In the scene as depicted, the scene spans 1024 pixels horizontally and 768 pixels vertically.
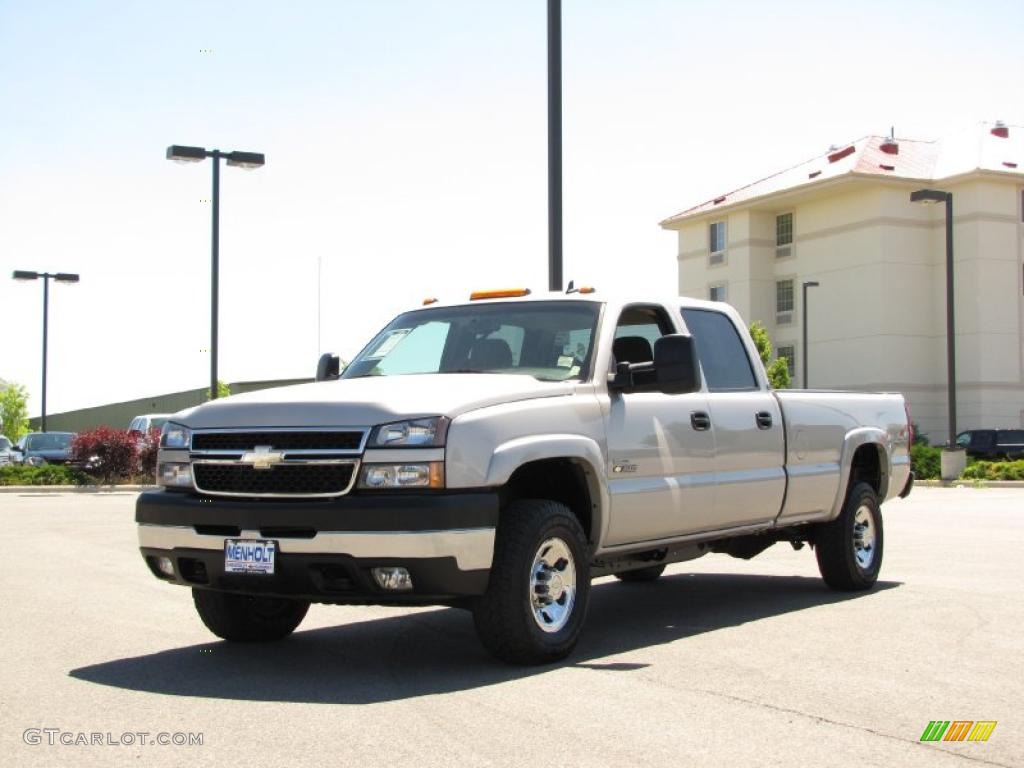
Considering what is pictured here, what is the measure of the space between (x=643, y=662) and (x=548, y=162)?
8.28 meters

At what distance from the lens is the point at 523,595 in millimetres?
7059

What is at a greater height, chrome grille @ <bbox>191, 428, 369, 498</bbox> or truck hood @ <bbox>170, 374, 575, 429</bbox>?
truck hood @ <bbox>170, 374, 575, 429</bbox>

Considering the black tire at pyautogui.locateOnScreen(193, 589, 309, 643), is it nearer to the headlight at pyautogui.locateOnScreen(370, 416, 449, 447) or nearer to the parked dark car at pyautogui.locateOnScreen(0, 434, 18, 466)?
the headlight at pyautogui.locateOnScreen(370, 416, 449, 447)

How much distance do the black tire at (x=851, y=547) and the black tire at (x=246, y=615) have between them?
4.27 meters

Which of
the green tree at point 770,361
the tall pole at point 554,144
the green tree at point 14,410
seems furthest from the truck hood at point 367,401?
the green tree at point 14,410

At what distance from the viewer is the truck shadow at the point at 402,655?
6.78 metres

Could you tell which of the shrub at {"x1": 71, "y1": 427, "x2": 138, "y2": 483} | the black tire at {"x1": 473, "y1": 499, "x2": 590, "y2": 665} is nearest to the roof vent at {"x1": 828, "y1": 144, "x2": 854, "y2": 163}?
the shrub at {"x1": 71, "y1": 427, "x2": 138, "y2": 483}

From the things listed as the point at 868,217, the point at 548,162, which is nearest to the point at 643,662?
the point at 548,162

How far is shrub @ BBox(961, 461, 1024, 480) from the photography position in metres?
33.2

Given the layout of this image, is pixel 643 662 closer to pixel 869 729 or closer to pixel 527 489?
pixel 527 489

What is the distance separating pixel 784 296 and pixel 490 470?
5795 cm

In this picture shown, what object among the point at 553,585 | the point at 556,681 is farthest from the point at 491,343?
the point at 556,681

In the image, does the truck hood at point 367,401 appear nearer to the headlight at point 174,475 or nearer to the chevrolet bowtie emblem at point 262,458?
the chevrolet bowtie emblem at point 262,458

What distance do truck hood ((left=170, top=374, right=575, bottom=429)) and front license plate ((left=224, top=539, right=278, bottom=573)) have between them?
62 centimetres
